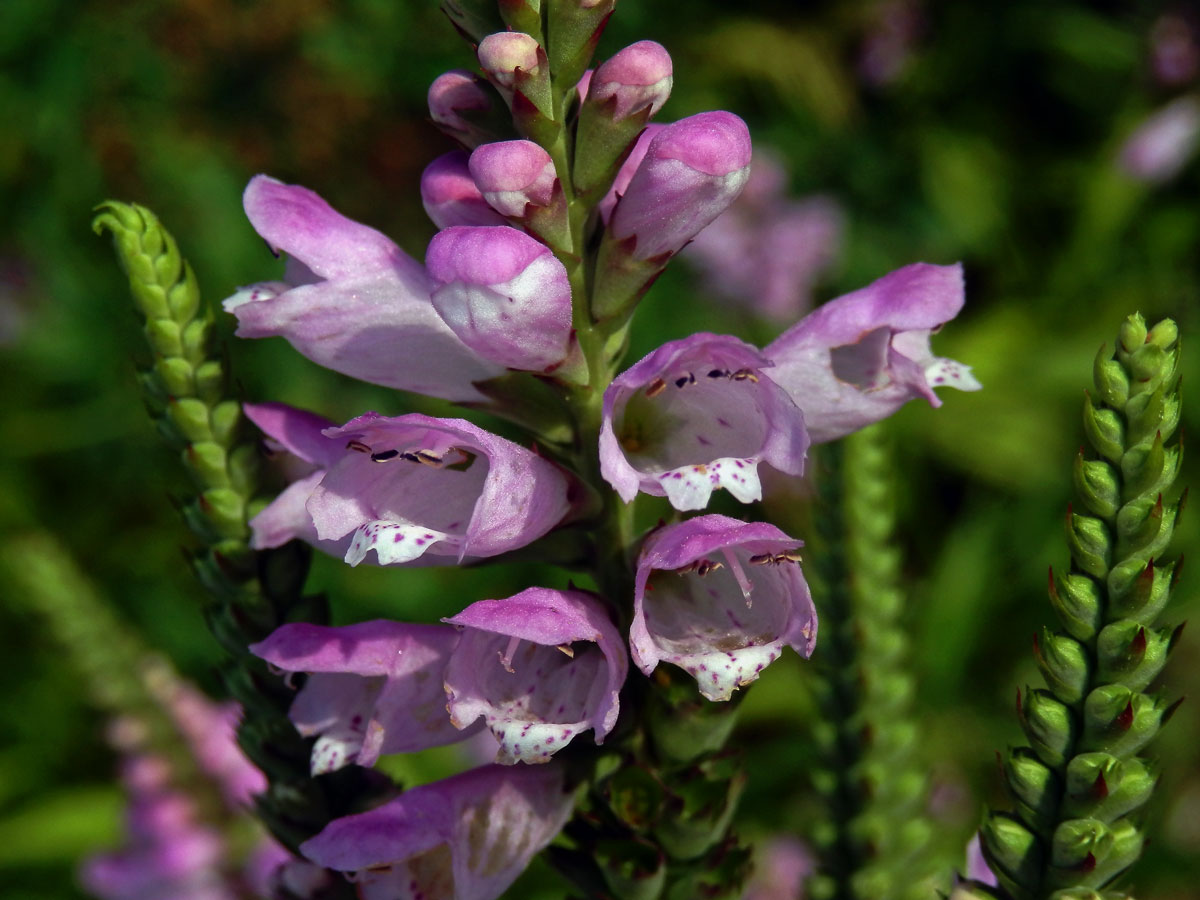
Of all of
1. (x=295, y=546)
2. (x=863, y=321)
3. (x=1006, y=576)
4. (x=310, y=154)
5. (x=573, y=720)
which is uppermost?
(x=863, y=321)

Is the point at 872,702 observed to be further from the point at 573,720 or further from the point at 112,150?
the point at 112,150

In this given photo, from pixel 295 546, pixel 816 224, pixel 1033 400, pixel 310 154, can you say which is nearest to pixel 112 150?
pixel 310 154

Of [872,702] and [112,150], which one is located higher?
Answer: [872,702]

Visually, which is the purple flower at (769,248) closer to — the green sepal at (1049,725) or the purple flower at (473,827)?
the purple flower at (473,827)

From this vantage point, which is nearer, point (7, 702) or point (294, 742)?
Answer: point (294, 742)

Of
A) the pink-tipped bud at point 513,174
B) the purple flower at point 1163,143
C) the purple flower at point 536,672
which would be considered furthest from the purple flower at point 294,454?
the purple flower at point 1163,143

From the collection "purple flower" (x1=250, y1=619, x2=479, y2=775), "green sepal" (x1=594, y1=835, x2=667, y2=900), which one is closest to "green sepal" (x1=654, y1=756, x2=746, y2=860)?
"green sepal" (x1=594, y1=835, x2=667, y2=900)
